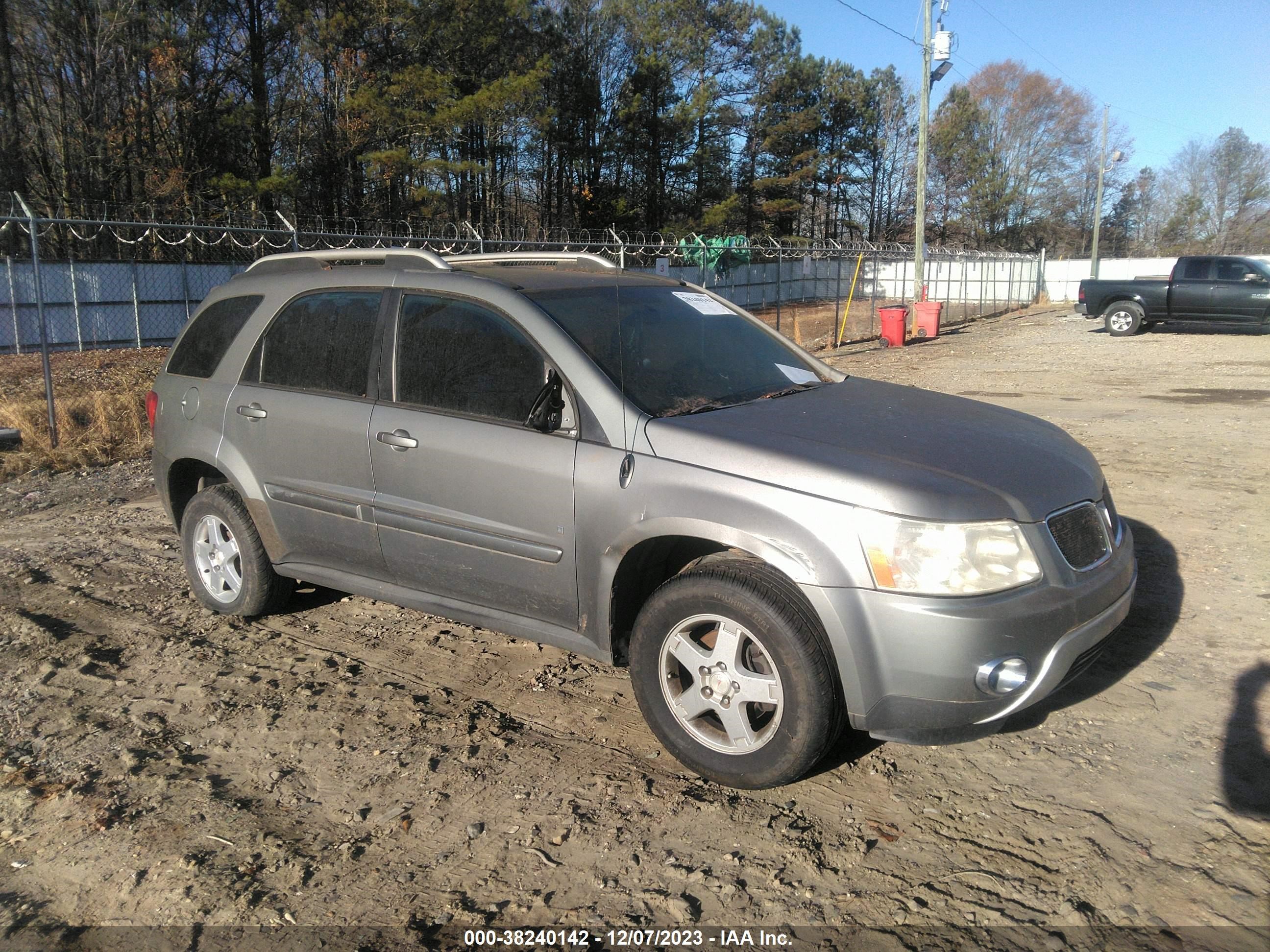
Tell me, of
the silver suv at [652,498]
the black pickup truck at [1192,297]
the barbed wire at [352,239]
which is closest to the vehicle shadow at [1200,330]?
the black pickup truck at [1192,297]

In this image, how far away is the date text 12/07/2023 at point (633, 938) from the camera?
8.53 feet

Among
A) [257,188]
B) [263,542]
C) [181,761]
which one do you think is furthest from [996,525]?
[257,188]

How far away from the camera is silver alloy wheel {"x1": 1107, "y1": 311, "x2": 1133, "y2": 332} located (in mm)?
22641

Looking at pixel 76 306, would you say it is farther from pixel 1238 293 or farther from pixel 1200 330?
pixel 1200 330

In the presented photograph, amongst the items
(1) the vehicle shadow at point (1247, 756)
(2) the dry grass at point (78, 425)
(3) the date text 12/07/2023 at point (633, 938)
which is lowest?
(3) the date text 12/07/2023 at point (633, 938)

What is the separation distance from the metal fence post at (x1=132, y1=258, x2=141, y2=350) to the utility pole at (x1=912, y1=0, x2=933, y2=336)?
17.2 meters

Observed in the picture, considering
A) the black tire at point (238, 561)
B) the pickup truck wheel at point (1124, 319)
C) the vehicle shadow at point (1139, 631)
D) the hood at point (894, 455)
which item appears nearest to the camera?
the hood at point (894, 455)

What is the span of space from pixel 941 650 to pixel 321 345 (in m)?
3.11

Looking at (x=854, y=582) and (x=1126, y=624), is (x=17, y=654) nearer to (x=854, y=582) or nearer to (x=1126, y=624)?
(x=854, y=582)

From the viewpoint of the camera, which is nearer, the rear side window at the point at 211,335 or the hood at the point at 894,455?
the hood at the point at 894,455

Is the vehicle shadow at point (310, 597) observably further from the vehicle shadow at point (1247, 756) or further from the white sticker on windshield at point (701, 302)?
the vehicle shadow at point (1247, 756)

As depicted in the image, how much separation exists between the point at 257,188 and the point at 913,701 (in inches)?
1166

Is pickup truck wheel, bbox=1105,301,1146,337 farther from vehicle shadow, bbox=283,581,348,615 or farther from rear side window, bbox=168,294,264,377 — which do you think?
rear side window, bbox=168,294,264,377

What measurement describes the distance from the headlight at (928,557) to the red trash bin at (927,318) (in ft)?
69.4
